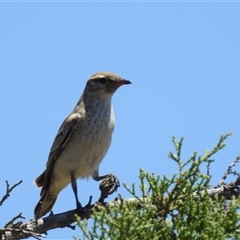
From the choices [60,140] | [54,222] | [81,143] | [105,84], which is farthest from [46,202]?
[105,84]

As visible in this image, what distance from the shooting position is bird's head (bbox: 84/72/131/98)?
8844 mm

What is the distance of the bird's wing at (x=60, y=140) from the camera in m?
8.56

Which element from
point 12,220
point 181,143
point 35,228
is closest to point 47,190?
point 35,228

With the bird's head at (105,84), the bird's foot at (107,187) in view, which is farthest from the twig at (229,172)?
the bird's head at (105,84)

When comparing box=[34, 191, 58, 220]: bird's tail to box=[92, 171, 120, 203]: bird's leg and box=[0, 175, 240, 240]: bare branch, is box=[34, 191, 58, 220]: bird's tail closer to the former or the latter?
box=[0, 175, 240, 240]: bare branch

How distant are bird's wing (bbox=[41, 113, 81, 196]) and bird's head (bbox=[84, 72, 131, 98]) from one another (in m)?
0.51

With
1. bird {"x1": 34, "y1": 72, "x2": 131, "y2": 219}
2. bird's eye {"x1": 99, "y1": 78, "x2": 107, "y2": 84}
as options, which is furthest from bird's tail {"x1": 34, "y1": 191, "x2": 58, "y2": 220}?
bird's eye {"x1": 99, "y1": 78, "x2": 107, "y2": 84}

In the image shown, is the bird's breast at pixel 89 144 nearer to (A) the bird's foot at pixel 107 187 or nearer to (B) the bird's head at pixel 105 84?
(B) the bird's head at pixel 105 84

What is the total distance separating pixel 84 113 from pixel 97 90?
1.68 feet

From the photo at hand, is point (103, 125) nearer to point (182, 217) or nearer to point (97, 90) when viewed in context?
point (97, 90)

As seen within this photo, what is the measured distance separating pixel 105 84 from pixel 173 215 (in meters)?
3.95

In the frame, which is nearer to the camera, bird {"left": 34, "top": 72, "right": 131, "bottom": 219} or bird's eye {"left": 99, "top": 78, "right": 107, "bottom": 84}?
bird {"left": 34, "top": 72, "right": 131, "bottom": 219}

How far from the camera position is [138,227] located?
470 centimetres

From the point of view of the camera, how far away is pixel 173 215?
17.2ft
